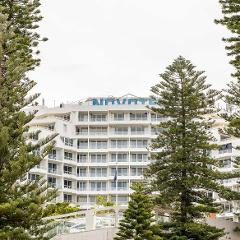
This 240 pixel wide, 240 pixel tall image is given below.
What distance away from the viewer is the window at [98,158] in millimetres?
69312

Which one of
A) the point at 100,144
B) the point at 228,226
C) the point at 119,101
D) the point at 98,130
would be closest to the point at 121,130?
the point at 98,130

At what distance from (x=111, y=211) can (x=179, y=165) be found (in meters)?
4.03

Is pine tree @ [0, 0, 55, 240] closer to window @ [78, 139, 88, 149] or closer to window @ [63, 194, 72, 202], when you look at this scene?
window @ [63, 194, 72, 202]

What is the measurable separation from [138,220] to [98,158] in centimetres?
4640

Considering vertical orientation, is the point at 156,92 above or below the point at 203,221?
above

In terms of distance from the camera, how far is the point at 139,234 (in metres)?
23.1

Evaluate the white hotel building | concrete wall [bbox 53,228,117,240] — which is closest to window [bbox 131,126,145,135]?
the white hotel building

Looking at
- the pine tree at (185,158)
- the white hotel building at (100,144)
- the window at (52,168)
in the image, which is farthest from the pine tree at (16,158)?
the white hotel building at (100,144)

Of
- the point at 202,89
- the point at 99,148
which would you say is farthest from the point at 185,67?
the point at 99,148

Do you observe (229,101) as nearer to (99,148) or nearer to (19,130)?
(19,130)

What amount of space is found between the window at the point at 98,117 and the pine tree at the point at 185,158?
4193cm

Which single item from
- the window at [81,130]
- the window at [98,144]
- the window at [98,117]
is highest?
the window at [98,117]

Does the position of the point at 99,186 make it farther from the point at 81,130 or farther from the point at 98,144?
the point at 81,130

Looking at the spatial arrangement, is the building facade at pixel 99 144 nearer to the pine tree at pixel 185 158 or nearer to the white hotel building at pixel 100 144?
the white hotel building at pixel 100 144
